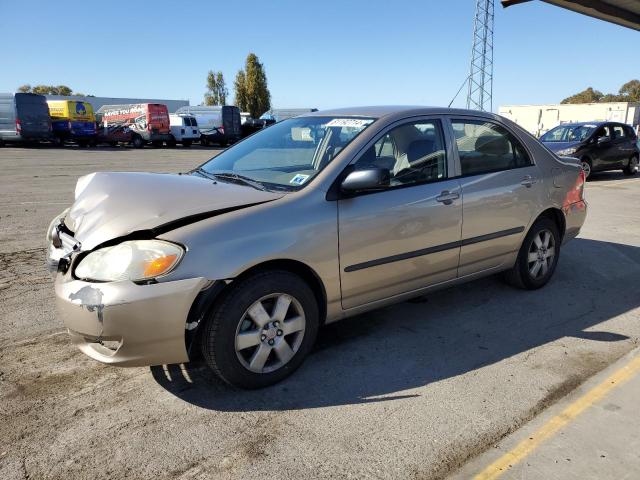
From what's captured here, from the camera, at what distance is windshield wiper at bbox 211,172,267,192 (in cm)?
331

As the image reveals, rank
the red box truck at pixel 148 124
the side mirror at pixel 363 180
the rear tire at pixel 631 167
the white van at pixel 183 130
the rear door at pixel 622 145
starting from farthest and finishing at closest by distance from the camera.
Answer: the white van at pixel 183 130, the red box truck at pixel 148 124, the rear tire at pixel 631 167, the rear door at pixel 622 145, the side mirror at pixel 363 180

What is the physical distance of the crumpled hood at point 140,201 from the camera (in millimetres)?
2773

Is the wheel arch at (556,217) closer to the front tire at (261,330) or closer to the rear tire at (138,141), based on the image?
the front tire at (261,330)

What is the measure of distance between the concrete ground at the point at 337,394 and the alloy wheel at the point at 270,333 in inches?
7.4

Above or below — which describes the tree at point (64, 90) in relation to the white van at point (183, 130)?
above

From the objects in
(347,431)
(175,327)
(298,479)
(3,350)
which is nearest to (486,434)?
(347,431)

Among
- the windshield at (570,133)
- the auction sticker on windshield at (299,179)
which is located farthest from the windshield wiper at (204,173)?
the windshield at (570,133)

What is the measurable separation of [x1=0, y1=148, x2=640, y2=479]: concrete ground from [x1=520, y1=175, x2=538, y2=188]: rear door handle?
1034mm

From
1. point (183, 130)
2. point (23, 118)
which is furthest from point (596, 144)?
point (23, 118)

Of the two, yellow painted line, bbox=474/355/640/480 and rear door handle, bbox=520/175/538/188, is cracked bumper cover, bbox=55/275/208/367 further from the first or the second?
rear door handle, bbox=520/175/538/188

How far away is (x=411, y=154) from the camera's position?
3701mm

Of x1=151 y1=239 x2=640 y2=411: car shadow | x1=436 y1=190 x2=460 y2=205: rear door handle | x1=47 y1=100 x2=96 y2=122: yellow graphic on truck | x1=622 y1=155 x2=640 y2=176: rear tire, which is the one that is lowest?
x1=151 y1=239 x2=640 y2=411: car shadow

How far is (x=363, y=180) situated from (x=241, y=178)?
3.17ft

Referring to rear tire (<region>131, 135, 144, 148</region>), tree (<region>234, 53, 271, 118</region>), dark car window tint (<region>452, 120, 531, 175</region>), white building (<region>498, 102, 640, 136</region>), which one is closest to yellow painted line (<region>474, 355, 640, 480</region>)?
dark car window tint (<region>452, 120, 531, 175</region>)
